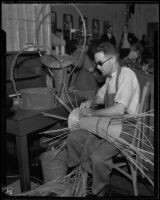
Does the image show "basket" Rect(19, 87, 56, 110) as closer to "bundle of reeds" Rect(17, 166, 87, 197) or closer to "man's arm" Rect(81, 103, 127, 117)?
"man's arm" Rect(81, 103, 127, 117)

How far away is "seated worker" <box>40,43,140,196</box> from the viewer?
5.31 ft

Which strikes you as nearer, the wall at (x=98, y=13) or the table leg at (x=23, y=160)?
the table leg at (x=23, y=160)

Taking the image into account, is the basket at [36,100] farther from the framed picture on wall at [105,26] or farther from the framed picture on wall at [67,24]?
the framed picture on wall at [105,26]

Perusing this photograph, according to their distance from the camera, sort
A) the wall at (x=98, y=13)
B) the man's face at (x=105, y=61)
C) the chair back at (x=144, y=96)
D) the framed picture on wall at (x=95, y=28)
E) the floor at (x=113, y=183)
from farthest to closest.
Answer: the framed picture on wall at (x=95, y=28) < the wall at (x=98, y=13) < the floor at (x=113, y=183) < the man's face at (x=105, y=61) < the chair back at (x=144, y=96)

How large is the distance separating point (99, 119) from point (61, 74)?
51 cm

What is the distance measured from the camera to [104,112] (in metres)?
1.65

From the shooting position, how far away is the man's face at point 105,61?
1712mm

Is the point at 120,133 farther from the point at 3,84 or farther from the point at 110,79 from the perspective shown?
the point at 3,84

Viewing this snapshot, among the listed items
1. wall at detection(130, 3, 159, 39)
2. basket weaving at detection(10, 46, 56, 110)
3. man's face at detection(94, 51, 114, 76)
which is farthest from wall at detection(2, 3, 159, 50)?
man's face at detection(94, 51, 114, 76)

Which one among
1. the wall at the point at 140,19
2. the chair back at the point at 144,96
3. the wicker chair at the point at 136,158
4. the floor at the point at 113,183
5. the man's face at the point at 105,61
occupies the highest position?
the wall at the point at 140,19

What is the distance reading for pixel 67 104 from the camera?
6.26 feet

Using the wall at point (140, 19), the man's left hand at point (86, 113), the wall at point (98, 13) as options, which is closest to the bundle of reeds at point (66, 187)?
the man's left hand at point (86, 113)

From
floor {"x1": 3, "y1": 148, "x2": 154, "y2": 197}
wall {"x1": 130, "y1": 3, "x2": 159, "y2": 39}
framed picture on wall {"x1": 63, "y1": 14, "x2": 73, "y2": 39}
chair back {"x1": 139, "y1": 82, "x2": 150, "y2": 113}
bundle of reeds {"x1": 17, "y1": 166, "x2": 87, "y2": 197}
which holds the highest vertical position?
wall {"x1": 130, "y1": 3, "x2": 159, "y2": 39}

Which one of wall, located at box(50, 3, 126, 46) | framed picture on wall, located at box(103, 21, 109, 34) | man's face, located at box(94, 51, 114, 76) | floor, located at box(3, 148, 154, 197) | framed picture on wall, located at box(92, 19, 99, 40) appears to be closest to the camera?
man's face, located at box(94, 51, 114, 76)
